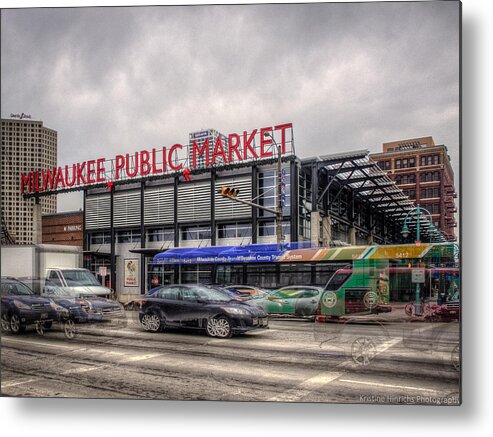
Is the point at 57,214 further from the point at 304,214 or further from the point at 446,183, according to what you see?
the point at 446,183

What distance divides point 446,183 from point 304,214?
96.4 inches

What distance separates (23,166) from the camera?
28.7 feet

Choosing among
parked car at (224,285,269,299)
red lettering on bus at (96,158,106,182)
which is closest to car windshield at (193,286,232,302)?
parked car at (224,285,269,299)

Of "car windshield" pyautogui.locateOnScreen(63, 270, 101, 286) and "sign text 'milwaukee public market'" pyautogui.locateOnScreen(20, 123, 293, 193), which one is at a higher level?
"sign text 'milwaukee public market'" pyautogui.locateOnScreen(20, 123, 293, 193)

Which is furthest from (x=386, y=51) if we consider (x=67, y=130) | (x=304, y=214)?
(x=67, y=130)

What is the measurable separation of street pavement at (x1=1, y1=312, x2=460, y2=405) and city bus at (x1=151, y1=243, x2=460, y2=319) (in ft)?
1.46

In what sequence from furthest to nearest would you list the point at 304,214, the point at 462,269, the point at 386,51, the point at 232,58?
the point at 304,214, the point at 232,58, the point at 386,51, the point at 462,269

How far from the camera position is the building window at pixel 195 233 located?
8969mm

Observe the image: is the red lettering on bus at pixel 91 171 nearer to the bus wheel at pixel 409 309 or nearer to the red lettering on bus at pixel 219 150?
the red lettering on bus at pixel 219 150

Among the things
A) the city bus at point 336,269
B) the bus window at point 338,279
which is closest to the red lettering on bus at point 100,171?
the city bus at point 336,269

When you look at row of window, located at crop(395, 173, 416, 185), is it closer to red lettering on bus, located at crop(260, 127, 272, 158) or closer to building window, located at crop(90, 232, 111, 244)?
red lettering on bus, located at crop(260, 127, 272, 158)

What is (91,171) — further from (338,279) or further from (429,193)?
(429,193)

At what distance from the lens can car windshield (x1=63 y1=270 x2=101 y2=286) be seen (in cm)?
898

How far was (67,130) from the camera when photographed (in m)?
8.91
